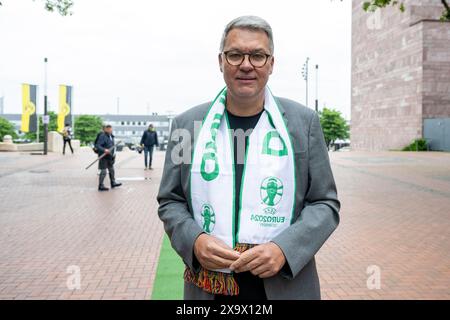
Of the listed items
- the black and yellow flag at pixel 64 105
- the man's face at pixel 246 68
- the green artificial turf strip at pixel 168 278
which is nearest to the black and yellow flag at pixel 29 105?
the black and yellow flag at pixel 64 105

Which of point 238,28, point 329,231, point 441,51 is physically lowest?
point 329,231

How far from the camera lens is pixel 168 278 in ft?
15.3

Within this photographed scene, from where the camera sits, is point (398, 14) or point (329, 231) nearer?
point (329, 231)

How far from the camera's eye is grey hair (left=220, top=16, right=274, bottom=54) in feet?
5.24

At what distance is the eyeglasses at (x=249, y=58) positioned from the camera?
1601mm

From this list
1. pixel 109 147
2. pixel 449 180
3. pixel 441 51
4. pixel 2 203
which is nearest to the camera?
pixel 2 203

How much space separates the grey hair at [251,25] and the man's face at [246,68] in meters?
0.01

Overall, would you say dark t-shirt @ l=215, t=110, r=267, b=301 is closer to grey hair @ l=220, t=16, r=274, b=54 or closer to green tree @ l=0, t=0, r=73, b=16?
grey hair @ l=220, t=16, r=274, b=54

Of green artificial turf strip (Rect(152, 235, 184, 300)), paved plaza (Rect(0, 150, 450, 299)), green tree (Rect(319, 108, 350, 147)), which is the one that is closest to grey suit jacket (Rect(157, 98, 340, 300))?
green artificial turf strip (Rect(152, 235, 184, 300))

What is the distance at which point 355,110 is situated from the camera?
4025cm

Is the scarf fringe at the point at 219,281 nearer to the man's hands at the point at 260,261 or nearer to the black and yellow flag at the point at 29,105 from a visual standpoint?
the man's hands at the point at 260,261

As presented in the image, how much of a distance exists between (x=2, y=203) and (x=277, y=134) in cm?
936

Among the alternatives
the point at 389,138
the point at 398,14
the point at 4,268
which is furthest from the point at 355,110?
the point at 4,268

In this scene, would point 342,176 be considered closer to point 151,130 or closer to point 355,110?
point 151,130
